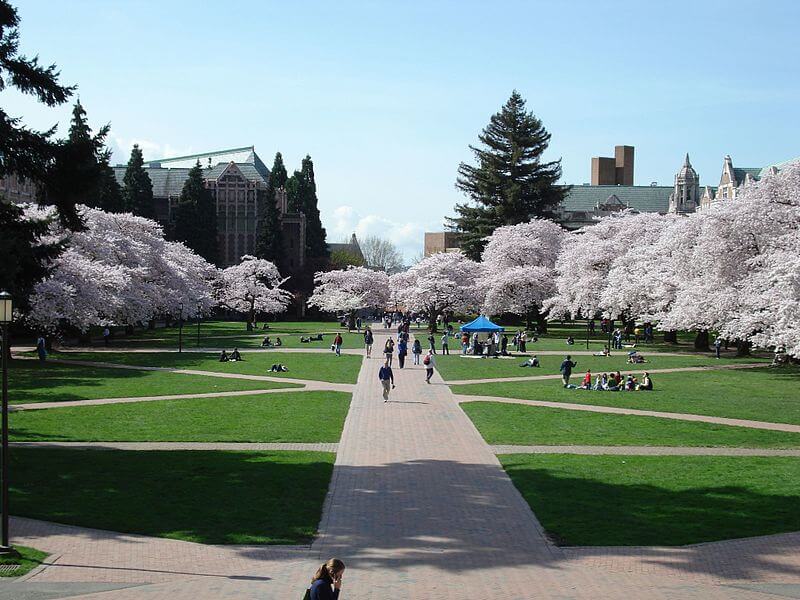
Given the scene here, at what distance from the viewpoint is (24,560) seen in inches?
484

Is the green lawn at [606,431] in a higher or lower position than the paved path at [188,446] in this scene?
higher

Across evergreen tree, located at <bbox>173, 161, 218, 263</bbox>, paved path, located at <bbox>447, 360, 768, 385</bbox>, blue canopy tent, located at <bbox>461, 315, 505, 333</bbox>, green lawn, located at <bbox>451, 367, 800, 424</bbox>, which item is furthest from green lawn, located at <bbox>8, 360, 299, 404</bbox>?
evergreen tree, located at <bbox>173, 161, 218, 263</bbox>

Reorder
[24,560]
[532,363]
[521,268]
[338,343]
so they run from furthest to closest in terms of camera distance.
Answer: [521,268], [338,343], [532,363], [24,560]

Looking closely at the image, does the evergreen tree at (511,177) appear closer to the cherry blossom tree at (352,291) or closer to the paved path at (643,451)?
the cherry blossom tree at (352,291)

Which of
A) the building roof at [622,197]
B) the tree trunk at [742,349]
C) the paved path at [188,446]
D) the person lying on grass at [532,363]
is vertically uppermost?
the building roof at [622,197]

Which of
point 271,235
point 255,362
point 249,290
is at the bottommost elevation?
point 255,362

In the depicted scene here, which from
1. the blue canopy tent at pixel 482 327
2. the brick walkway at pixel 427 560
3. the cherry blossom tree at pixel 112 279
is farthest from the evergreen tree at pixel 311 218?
the brick walkway at pixel 427 560

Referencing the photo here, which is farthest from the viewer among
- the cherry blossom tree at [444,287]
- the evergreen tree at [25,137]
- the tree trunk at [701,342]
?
the cherry blossom tree at [444,287]

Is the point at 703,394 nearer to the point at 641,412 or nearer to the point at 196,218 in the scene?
the point at 641,412

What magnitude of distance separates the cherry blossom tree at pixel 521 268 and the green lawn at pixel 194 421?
47.5m

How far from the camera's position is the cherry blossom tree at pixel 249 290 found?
9412cm

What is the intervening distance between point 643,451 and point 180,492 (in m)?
11.3

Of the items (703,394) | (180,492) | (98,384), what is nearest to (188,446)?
(180,492)

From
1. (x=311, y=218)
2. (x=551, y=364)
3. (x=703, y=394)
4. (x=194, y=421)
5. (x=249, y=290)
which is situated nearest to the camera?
(x=194, y=421)
